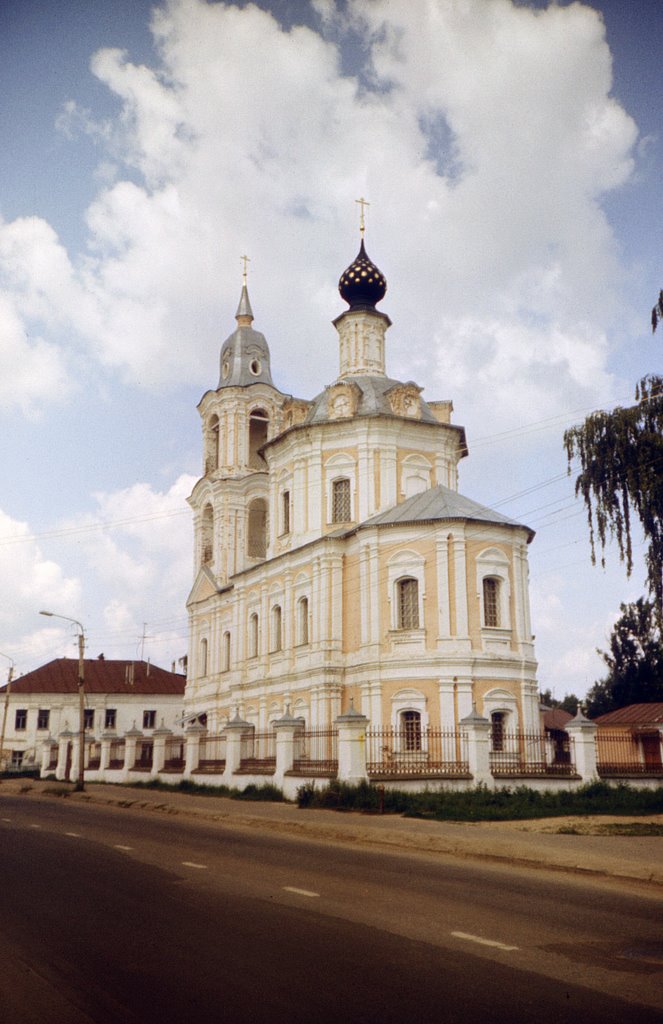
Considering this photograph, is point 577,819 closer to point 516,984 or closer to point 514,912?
point 514,912

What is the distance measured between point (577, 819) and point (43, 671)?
156 feet

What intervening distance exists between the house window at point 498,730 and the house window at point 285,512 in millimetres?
11936

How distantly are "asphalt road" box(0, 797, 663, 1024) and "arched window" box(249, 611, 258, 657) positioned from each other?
25566 millimetres

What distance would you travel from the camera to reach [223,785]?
92.0 feet

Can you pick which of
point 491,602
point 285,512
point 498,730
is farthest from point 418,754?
point 285,512

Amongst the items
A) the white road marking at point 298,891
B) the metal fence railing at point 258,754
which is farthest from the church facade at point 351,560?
the white road marking at point 298,891

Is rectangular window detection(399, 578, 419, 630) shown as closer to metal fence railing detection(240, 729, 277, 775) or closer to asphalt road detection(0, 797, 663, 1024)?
metal fence railing detection(240, 729, 277, 775)

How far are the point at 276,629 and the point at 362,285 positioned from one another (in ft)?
50.6

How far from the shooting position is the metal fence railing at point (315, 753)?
2400cm

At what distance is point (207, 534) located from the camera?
148 ft

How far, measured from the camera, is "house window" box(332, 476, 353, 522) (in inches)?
1373

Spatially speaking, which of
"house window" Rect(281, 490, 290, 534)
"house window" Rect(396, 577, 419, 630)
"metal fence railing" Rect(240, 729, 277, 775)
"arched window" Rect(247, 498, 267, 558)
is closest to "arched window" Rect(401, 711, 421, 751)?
"house window" Rect(396, 577, 419, 630)

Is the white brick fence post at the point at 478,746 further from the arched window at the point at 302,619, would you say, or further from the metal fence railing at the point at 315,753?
the arched window at the point at 302,619

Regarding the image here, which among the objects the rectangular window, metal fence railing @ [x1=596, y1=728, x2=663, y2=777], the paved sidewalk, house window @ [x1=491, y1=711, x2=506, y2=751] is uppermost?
the rectangular window
